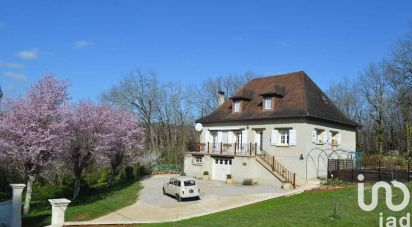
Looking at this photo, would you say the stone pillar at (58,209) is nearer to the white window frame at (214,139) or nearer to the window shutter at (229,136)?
the window shutter at (229,136)

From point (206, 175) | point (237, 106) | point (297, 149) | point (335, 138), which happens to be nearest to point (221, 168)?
point (206, 175)

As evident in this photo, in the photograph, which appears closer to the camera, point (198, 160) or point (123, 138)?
point (123, 138)

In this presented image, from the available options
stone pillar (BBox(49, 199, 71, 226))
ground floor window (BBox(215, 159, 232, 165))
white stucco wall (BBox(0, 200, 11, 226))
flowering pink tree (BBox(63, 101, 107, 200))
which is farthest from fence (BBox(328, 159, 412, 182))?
white stucco wall (BBox(0, 200, 11, 226))

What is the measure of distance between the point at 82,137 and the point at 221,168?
12.6 metres

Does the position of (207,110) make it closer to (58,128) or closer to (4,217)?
(58,128)

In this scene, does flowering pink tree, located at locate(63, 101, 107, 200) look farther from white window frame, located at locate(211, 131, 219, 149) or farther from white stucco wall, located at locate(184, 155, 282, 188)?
white window frame, located at locate(211, 131, 219, 149)

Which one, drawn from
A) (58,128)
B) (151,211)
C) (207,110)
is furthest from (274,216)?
(207,110)

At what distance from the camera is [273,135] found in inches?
1264

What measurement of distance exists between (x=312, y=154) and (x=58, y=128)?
1802cm

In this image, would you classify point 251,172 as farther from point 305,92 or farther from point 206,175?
point 305,92

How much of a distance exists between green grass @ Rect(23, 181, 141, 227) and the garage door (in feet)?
21.9

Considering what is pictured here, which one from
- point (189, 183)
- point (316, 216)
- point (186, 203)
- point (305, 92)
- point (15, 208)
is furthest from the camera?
point (305, 92)

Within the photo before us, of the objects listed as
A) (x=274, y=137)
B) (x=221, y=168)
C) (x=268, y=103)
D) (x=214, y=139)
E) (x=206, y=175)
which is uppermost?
(x=268, y=103)

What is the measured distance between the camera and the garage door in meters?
33.9
